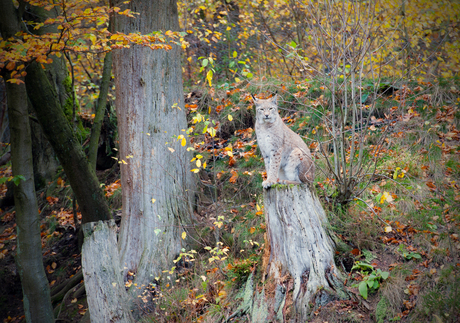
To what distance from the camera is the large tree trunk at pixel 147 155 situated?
5629 mm

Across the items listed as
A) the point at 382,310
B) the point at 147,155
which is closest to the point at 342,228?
the point at 382,310

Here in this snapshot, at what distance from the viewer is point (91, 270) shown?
446 cm

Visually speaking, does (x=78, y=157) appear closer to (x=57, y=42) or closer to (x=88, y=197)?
(x=88, y=197)

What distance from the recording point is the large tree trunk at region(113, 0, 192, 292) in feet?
18.5

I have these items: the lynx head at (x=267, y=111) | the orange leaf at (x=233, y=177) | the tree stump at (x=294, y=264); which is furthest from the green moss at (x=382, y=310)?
the orange leaf at (x=233, y=177)

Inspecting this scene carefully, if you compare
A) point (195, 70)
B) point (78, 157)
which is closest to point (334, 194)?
point (78, 157)

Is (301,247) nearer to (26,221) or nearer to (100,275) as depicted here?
(100,275)

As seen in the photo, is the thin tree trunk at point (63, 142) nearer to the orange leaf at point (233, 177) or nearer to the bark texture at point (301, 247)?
the orange leaf at point (233, 177)

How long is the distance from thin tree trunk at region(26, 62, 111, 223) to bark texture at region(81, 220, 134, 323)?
1.12 m

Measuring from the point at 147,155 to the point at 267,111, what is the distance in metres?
2.23

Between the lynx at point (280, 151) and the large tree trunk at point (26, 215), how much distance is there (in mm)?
3920

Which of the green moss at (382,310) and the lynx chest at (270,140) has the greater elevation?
the lynx chest at (270,140)

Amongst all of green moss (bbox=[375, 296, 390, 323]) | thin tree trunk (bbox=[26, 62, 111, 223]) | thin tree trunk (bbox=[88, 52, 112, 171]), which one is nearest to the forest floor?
green moss (bbox=[375, 296, 390, 323])

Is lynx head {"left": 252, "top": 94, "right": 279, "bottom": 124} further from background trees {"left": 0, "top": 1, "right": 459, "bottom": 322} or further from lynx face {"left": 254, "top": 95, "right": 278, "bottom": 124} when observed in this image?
background trees {"left": 0, "top": 1, "right": 459, "bottom": 322}
